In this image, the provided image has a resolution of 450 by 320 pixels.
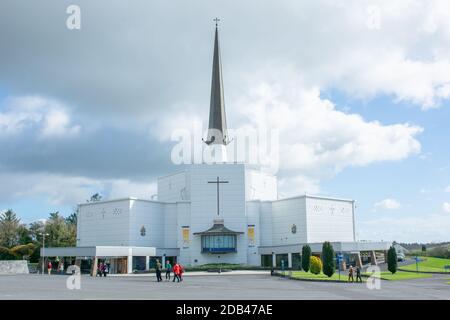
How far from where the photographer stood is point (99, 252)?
176 ft

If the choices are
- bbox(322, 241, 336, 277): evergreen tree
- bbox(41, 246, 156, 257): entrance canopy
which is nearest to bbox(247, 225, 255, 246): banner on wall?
bbox(41, 246, 156, 257): entrance canopy

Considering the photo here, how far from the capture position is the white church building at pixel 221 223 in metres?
64.9

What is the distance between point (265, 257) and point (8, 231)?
132 feet

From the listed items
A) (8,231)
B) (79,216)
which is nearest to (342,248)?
(79,216)

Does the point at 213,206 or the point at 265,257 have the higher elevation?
the point at 213,206

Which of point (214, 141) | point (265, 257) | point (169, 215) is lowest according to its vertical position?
point (265, 257)

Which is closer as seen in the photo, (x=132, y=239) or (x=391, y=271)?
(x=391, y=271)

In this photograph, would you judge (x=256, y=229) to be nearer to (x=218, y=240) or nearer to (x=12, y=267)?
(x=218, y=240)

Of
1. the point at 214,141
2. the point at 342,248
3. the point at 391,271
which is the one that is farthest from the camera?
the point at 214,141

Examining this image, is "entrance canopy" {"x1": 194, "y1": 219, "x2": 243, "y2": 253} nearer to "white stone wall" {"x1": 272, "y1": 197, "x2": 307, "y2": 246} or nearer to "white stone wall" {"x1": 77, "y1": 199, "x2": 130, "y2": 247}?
"white stone wall" {"x1": 272, "y1": 197, "x2": 307, "y2": 246}

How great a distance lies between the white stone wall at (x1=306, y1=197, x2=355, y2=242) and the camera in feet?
215

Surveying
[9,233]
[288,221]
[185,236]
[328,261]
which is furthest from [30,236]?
[328,261]
